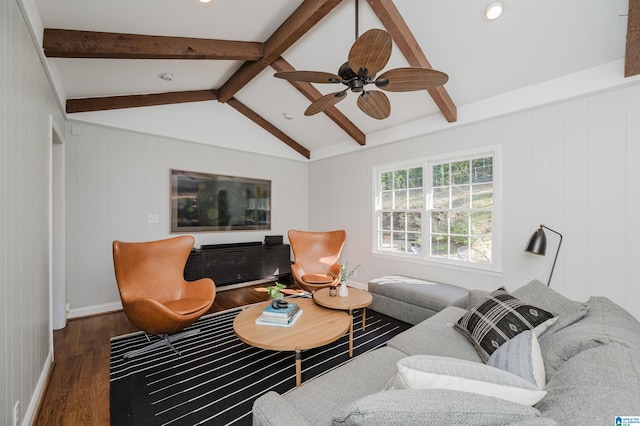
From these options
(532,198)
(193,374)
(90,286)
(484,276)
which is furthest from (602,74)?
(90,286)

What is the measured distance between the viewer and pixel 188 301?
279cm

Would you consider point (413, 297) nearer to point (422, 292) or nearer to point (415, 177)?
point (422, 292)

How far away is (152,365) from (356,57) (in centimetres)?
293

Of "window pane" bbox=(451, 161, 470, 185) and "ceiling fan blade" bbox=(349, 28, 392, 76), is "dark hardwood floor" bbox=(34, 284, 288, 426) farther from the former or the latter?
"window pane" bbox=(451, 161, 470, 185)

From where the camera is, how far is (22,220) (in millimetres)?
1610

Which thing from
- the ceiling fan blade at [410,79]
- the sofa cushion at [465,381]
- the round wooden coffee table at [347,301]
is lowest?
the round wooden coffee table at [347,301]

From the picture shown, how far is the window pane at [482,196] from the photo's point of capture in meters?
3.19

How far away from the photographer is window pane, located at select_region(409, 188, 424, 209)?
3.88 metres

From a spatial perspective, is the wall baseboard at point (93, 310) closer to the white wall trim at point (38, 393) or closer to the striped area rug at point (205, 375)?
the striped area rug at point (205, 375)

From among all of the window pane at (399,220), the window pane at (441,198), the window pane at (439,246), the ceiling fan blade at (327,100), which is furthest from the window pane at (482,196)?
the ceiling fan blade at (327,100)

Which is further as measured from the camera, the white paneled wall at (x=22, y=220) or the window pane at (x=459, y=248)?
the window pane at (x=459, y=248)

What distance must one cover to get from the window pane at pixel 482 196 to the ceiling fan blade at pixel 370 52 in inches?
86.0

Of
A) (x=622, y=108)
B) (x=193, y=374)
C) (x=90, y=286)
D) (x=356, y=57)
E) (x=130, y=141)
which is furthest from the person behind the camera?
(x=130, y=141)

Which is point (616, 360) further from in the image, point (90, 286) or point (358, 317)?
point (90, 286)
